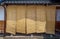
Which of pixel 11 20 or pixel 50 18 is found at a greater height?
pixel 50 18

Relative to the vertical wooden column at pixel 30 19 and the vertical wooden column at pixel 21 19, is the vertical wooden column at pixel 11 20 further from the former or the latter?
the vertical wooden column at pixel 30 19

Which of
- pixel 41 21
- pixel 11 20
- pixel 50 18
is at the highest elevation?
pixel 50 18

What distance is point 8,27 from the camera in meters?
15.1

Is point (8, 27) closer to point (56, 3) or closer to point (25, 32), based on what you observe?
point (25, 32)

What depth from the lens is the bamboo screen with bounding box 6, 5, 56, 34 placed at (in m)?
15.1

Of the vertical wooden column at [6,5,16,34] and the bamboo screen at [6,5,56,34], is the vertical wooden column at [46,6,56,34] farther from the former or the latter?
the vertical wooden column at [6,5,16,34]

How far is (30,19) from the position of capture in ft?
49.8

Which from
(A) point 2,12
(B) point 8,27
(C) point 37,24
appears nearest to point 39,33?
(C) point 37,24

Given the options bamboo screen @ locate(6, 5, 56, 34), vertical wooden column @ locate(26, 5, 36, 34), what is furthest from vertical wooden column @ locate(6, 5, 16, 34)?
vertical wooden column @ locate(26, 5, 36, 34)

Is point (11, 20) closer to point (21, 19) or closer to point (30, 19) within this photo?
point (21, 19)

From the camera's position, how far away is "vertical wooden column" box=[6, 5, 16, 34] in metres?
15.1

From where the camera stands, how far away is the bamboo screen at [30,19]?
15133 mm

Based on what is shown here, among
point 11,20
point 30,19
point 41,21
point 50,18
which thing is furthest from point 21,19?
point 50,18

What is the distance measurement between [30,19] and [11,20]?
1983 mm
